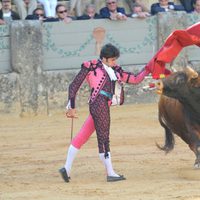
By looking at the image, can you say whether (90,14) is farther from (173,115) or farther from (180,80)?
(180,80)

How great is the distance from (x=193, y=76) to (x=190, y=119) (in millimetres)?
669

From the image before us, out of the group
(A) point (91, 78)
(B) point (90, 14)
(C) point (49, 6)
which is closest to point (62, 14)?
(C) point (49, 6)

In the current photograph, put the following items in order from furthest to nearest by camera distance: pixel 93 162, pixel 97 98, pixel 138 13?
pixel 138 13 < pixel 93 162 < pixel 97 98

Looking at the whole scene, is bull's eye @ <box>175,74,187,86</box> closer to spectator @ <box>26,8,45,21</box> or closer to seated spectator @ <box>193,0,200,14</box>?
spectator @ <box>26,8,45,21</box>

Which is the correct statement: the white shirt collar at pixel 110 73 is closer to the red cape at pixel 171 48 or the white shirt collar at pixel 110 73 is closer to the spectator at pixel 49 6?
the red cape at pixel 171 48

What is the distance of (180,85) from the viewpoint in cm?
921

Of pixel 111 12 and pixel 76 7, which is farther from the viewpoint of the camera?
pixel 76 7

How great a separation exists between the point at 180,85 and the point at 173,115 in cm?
77

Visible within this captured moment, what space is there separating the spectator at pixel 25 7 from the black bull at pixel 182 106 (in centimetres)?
574

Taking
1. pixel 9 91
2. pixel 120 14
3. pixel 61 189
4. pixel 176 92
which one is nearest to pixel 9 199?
pixel 61 189

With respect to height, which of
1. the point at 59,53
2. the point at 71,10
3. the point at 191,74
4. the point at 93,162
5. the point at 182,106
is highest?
the point at 191,74

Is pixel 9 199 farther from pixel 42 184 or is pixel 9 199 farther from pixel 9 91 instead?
pixel 9 91

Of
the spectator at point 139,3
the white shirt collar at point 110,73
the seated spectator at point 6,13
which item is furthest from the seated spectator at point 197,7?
the white shirt collar at point 110,73

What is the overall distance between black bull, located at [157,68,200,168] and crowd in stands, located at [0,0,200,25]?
17.9 ft
